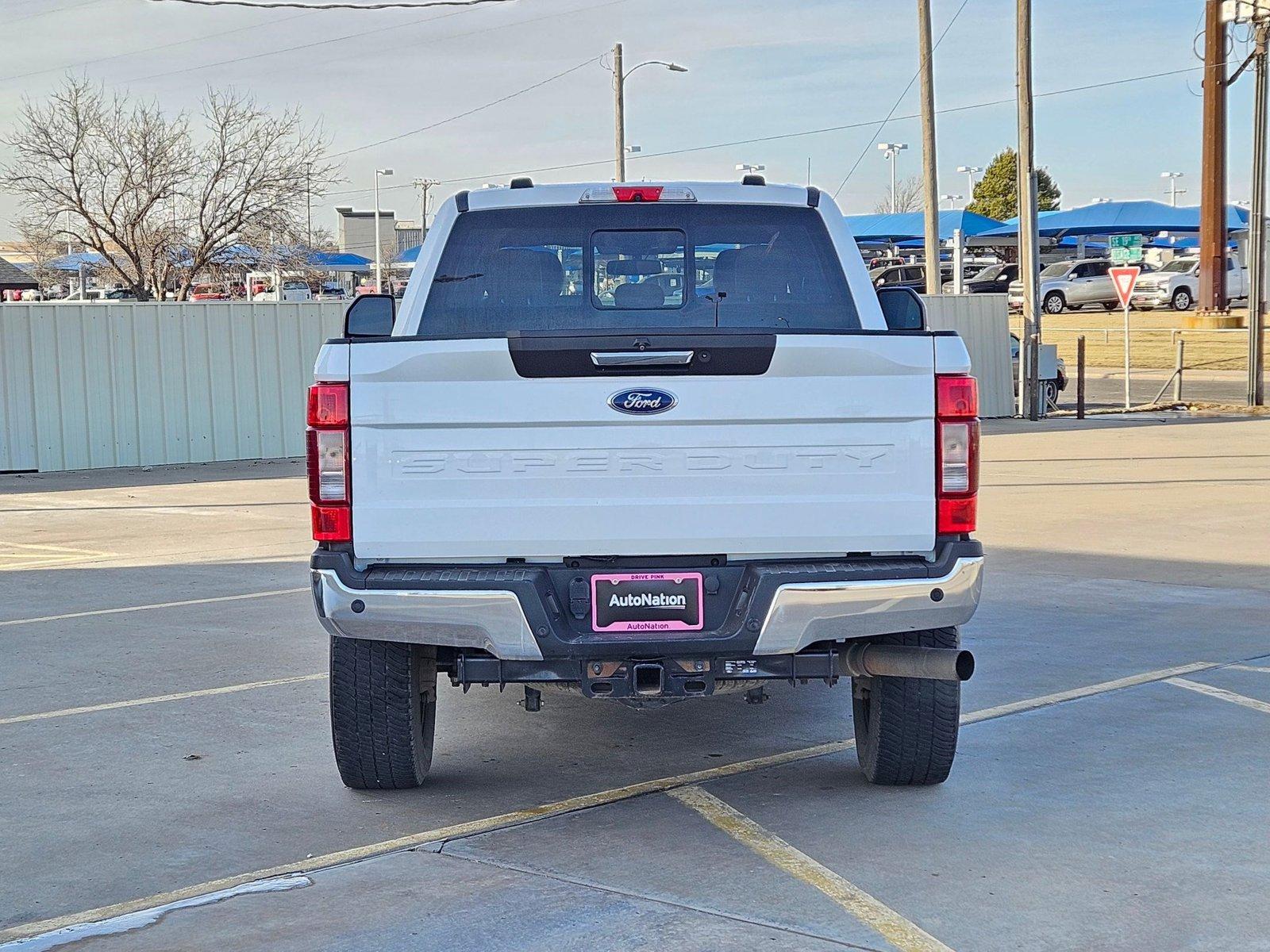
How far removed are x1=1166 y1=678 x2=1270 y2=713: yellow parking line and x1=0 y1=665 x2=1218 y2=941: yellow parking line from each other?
0.51 m

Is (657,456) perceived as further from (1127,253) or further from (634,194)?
(1127,253)

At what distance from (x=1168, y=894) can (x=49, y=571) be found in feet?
29.9

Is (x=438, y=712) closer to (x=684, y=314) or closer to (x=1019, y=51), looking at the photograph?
(x=684, y=314)

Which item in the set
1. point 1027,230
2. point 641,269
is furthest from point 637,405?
point 1027,230

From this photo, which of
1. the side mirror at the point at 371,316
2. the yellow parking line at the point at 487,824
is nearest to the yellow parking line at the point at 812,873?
the yellow parking line at the point at 487,824

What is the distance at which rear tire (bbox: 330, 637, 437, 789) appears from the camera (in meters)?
5.36

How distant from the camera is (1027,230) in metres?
25.1

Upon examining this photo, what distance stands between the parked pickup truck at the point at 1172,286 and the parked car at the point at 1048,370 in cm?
2028

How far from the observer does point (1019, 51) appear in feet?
85.1

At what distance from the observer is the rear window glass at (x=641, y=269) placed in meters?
5.93

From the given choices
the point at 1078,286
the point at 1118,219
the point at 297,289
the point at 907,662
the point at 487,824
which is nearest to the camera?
the point at 907,662

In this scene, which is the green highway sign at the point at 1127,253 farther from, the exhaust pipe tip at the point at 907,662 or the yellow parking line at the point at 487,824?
A: the exhaust pipe tip at the point at 907,662

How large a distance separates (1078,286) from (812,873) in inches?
1791

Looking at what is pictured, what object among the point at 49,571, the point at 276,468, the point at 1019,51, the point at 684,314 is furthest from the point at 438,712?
the point at 1019,51
